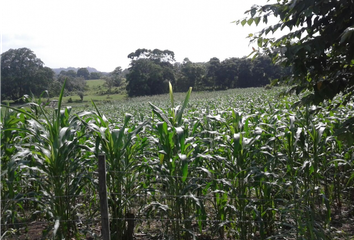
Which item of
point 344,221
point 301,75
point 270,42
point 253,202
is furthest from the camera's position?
point 344,221

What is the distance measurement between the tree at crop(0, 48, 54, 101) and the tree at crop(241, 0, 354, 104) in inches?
2128

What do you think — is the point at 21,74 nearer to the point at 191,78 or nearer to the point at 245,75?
the point at 191,78

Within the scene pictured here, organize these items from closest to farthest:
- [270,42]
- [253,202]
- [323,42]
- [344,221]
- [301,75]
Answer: [323,42]
[301,75]
[270,42]
[253,202]
[344,221]

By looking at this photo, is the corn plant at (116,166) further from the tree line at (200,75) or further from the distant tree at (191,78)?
the distant tree at (191,78)

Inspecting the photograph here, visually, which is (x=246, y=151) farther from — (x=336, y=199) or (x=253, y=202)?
(x=336, y=199)

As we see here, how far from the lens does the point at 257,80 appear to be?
63906mm

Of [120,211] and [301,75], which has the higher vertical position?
[301,75]

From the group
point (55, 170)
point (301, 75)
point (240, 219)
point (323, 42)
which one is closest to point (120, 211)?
point (55, 170)

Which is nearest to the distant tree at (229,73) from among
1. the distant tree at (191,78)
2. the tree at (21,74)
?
the distant tree at (191,78)

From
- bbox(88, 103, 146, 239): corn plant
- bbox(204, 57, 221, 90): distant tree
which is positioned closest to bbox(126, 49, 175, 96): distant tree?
bbox(204, 57, 221, 90): distant tree

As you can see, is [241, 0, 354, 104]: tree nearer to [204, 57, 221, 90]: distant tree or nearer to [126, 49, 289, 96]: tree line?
[126, 49, 289, 96]: tree line

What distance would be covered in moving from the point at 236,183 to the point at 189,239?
82 centimetres

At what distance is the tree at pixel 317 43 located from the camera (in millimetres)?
1939

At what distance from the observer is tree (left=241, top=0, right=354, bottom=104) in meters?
1.94
